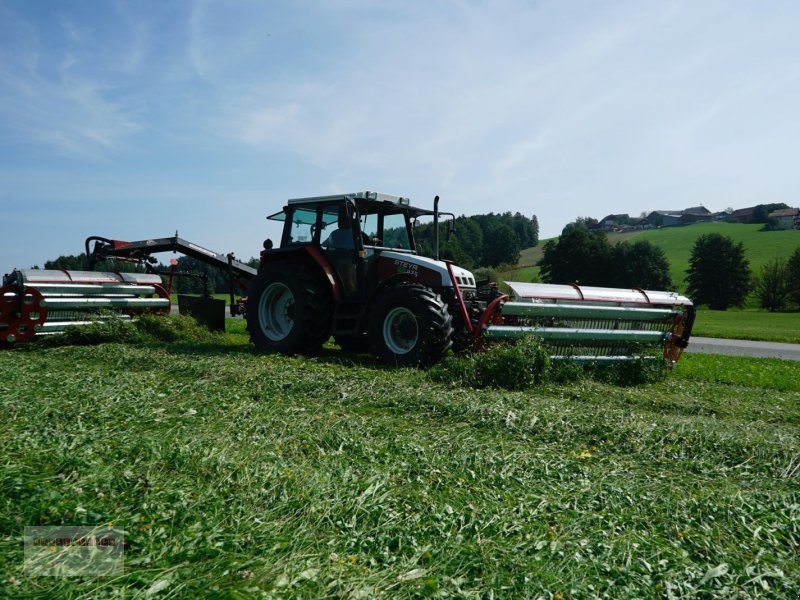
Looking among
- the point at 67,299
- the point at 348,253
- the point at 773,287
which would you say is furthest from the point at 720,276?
the point at 67,299

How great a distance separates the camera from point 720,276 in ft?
168

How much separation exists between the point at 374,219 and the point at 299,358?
8.61 feet

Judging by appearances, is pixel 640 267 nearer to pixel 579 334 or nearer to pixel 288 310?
pixel 288 310

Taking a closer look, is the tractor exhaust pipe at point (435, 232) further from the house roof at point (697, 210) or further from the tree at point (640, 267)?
the house roof at point (697, 210)

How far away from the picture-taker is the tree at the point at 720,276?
51.2 m

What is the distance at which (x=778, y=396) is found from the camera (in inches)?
297

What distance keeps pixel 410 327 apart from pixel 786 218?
8679 centimetres

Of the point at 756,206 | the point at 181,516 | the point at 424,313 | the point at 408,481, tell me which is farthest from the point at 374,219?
the point at 756,206

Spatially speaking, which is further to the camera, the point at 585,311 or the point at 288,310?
the point at 288,310

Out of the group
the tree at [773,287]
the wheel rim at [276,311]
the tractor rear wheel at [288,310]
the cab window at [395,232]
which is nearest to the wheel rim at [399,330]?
the tractor rear wheel at [288,310]

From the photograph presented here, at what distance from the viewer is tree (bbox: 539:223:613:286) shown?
53.0 meters

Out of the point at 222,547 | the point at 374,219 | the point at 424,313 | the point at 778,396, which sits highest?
the point at 374,219

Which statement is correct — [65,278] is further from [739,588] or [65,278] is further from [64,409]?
[739,588]

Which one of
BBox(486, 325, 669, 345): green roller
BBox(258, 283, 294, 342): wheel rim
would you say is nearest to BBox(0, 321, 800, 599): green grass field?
BBox(486, 325, 669, 345): green roller
